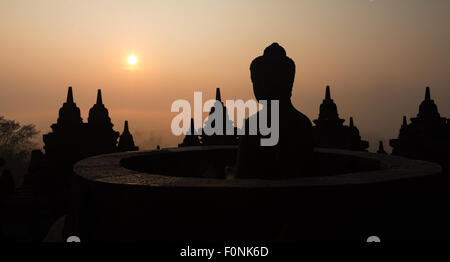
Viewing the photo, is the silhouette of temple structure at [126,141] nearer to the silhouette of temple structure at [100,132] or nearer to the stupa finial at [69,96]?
the silhouette of temple structure at [100,132]

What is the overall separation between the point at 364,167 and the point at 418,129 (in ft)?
31.0

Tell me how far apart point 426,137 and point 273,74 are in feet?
37.6

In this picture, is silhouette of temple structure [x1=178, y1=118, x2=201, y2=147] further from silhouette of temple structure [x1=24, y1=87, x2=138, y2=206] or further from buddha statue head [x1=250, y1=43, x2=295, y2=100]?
buddha statue head [x1=250, y1=43, x2=295, y2=100]

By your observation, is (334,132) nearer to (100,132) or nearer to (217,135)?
(217,135)

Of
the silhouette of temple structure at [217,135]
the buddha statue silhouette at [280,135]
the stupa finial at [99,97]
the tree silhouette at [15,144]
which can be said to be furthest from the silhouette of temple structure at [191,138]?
the tree silhouette at [15,144]

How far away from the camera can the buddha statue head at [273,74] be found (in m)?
5.16

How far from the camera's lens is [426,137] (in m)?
14.1

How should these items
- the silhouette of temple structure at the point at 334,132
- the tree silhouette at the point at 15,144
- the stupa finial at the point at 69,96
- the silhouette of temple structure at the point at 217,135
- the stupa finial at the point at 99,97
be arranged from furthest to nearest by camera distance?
the tree silhouette at the point at 15,144 → the stupa finial at the point at 99,97 → the stupa finial at the point at 69,96 → the silhouette of temple structure at the point at 334,132 → the silhouette of temple structure at the point at 217,135

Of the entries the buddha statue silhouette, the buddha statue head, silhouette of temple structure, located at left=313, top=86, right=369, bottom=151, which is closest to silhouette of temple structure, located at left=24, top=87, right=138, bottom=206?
silhouette of temple structure, located at left=313, top=86, right=369, bottom=151

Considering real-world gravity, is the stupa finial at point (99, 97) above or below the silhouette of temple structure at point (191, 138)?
above

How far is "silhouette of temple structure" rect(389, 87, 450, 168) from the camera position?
45.0ft

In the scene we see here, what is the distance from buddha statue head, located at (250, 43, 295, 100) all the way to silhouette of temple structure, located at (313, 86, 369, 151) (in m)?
9.34
